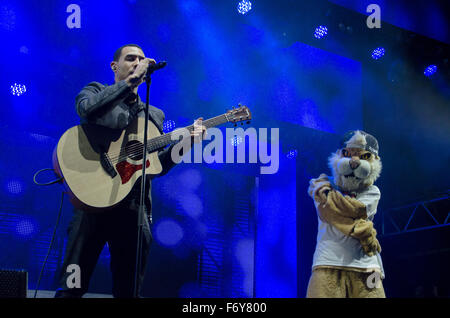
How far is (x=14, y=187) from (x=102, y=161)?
258 centimetres

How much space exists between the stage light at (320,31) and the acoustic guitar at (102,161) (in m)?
3.79

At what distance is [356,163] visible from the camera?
341 cm

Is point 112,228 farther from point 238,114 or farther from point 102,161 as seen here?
point 238,114

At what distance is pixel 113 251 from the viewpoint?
9.37 feet

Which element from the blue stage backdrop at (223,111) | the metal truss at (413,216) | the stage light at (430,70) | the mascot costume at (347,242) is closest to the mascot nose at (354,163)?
the mascot costume at (347,242)

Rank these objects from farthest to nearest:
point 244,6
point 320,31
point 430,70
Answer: point 430,70 → point 320,31 → point 244,6

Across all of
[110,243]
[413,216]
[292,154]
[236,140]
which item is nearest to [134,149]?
[110,243]

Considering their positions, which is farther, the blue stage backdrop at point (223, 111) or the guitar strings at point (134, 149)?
the blue stage backdrop at point (223, 111)

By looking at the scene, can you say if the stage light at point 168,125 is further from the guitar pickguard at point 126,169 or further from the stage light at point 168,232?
the guitar pickguard at point 126,169

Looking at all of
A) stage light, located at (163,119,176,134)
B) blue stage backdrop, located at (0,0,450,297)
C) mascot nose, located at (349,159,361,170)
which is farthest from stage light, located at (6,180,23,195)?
mascot nose, located at (349,159,361,170)

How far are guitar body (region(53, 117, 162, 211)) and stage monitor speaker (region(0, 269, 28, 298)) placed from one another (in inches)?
21.4

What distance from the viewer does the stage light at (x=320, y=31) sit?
6.31 meters
